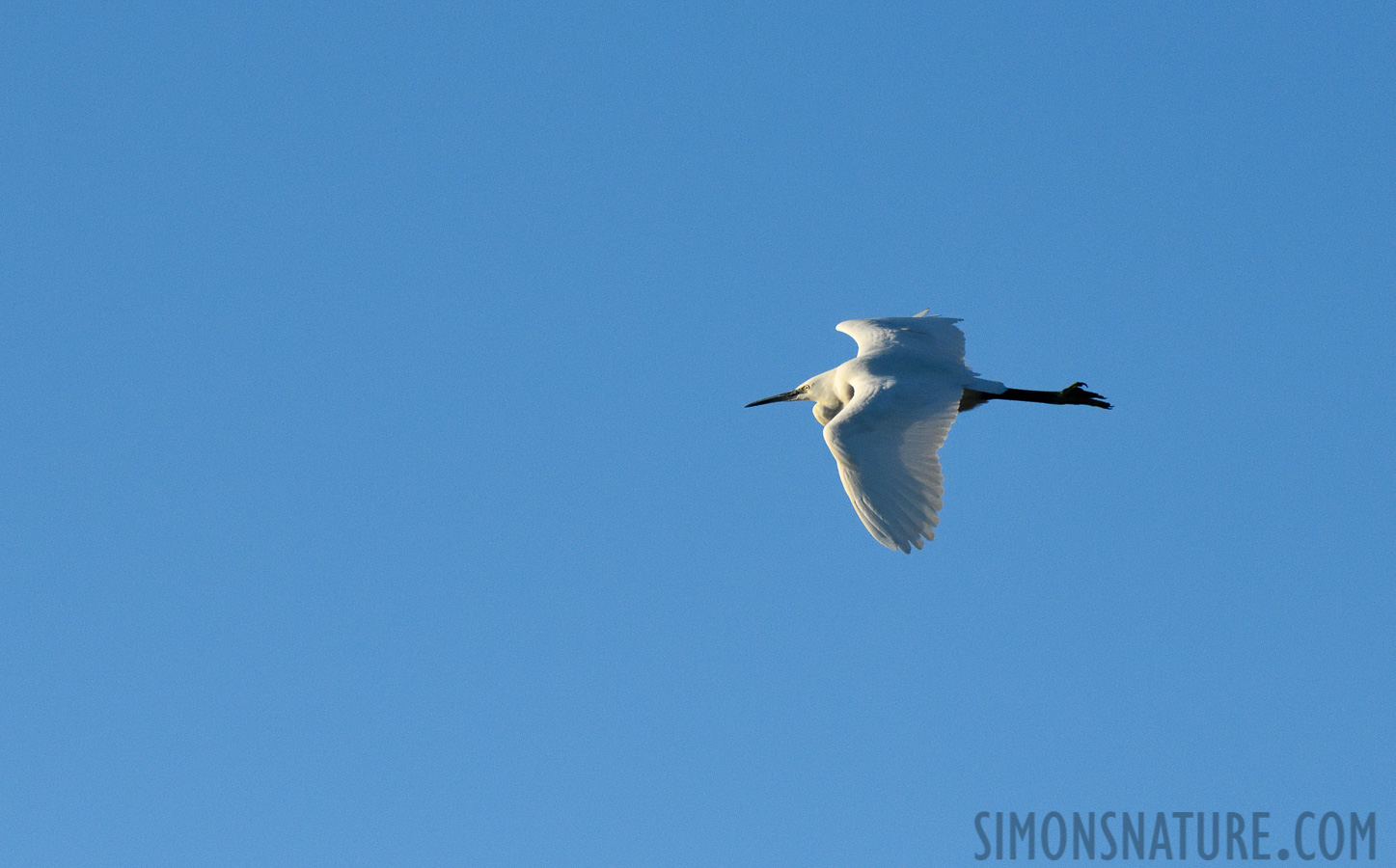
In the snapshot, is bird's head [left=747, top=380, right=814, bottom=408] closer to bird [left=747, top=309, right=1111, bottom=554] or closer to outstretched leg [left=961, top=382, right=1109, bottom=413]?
bird [left=747, top=309, right=1111, bottom=554]

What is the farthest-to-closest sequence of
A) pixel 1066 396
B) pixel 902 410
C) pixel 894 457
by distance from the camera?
pixel 1066 396 < pixel 902 410 < pixel 894 457

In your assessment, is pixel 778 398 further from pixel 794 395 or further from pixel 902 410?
pixel 902 410

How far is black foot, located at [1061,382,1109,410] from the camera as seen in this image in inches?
585

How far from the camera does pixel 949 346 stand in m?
14.9

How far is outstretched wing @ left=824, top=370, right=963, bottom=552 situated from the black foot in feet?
10.4

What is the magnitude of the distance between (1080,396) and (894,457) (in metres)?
4.94

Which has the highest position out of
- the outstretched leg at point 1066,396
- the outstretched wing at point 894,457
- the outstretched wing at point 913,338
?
the outstretched wing at point 913,338

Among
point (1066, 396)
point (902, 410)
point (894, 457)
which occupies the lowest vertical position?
point (894, 457)

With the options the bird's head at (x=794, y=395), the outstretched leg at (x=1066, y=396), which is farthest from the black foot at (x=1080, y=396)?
the bird's head at (x=794, y=395)

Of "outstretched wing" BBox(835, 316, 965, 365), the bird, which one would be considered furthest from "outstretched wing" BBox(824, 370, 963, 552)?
"outstretched wing" BBox(835, 316, 965, 365)

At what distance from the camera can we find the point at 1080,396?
15.0 meters

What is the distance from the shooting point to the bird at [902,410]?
34.6ft

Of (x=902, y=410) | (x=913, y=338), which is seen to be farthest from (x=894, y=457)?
(x=913, y=338)

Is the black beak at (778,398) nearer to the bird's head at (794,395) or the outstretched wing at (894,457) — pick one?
the bird's head at (794,395)
